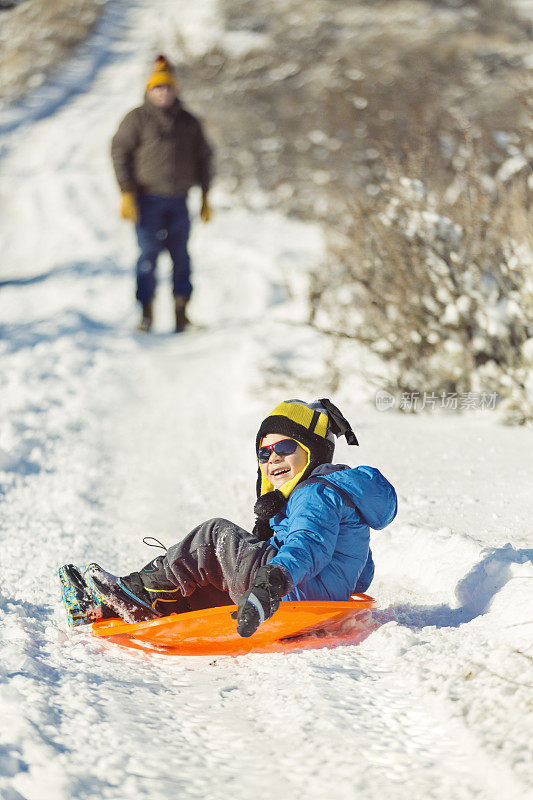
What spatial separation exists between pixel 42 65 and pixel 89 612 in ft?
65.7

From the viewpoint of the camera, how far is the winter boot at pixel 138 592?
107 inches

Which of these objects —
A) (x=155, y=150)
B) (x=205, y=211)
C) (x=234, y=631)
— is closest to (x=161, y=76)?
(x=155, y=150)

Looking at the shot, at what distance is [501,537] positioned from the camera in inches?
122

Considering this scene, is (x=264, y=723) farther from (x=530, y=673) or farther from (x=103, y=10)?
(x=103, y=10)

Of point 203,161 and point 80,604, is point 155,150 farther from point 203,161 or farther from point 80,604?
point 80,604

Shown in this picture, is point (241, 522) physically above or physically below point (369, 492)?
below

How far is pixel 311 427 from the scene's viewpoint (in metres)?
2.90

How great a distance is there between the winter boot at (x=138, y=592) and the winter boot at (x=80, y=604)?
0.02 meters

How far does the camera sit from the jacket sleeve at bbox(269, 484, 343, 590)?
2443 mm

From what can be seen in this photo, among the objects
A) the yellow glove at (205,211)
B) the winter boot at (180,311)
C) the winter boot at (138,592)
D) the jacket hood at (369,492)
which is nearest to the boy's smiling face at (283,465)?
the jacket hood at (369,492)

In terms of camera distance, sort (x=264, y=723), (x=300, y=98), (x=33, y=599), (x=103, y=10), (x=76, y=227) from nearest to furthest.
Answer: (x=264, y=723) < (x=33, y=599) < (x=76, y=227) < (x=300, y=98) < (x=103, y=10)

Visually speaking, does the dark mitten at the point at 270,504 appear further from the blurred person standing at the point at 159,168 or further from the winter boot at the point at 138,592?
the blurred person standing at the point at 159,168

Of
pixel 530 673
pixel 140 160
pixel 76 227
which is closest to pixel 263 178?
pixel 76 227

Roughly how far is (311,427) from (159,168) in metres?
4.09
